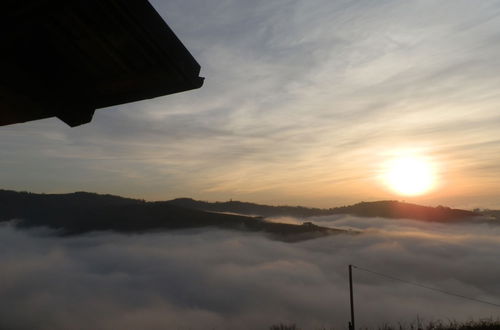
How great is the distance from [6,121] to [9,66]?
3.05 ft

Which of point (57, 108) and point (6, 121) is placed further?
point (6, 121)

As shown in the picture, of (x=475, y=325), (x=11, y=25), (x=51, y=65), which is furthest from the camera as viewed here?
(x=475, y=325)

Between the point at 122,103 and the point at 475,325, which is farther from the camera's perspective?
the point at 475,325

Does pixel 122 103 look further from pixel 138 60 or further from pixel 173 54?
pixel 173 54

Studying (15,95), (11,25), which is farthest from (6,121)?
(11,25)

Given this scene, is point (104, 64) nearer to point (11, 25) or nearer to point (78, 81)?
point (78, 81)

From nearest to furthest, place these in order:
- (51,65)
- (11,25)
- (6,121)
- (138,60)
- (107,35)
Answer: (11,25) < (107,35) < (138,60) < (51,65) < (6,121)

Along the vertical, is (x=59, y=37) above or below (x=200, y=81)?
above

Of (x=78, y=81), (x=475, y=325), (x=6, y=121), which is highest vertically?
(x=78, y=81)

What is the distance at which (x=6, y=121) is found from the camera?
3.50m

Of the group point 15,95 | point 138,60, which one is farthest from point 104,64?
point 15,95

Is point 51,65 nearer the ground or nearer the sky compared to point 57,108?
nearer the sky

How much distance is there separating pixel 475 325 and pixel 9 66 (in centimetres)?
3478

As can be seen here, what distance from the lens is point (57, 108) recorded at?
10.5 feet
